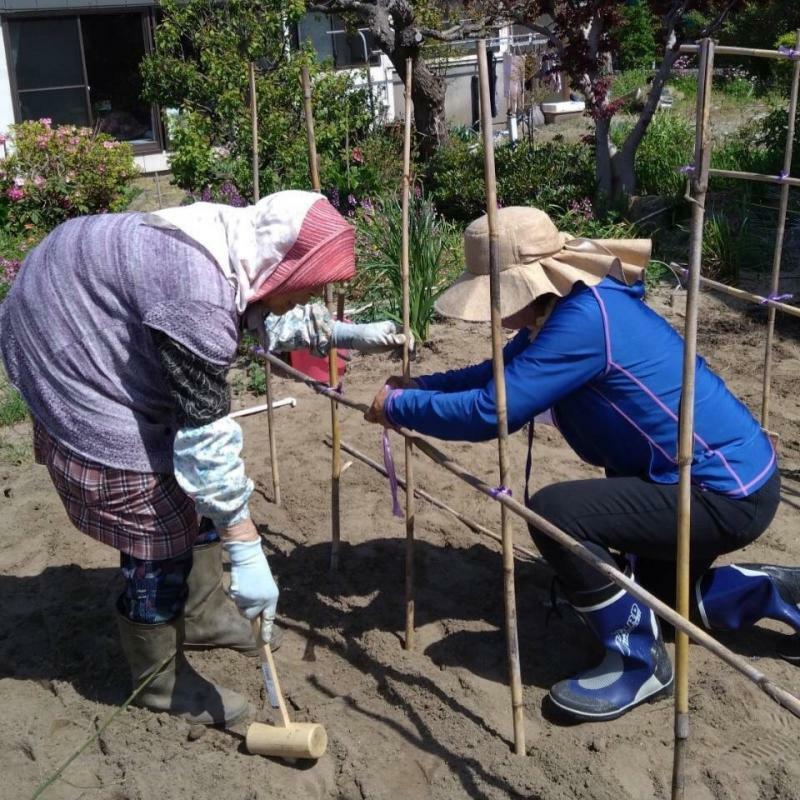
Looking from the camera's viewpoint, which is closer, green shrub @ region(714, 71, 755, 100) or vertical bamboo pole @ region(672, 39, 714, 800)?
vertical bamboo pole @ region(672, 39, 714, 800)

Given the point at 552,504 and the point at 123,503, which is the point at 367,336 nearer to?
the point at 552,504

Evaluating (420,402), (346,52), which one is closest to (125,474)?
(420,402)

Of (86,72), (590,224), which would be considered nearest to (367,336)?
(590,224)

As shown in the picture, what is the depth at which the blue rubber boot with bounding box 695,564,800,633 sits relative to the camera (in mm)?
2891

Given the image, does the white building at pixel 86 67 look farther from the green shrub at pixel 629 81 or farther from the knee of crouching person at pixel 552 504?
the knee of crouching person at pixel 552 504

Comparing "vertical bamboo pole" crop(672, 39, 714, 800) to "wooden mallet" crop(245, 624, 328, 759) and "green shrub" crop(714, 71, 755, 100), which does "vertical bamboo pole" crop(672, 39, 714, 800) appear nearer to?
"wooden mallet" crop(245, 624, 328, 759)

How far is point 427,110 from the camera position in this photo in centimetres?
875

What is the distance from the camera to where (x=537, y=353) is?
2516 millimetres

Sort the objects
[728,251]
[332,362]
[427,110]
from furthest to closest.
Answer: [427,110]
[728,251]
[332,362]

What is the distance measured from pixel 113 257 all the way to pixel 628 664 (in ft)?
5.58

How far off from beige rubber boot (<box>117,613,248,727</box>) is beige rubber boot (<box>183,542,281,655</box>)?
0.86 feet

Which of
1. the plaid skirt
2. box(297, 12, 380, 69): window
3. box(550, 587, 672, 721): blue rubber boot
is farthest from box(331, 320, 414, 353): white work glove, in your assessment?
box(297, 12, 380, 69): window

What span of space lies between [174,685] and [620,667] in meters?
1.24

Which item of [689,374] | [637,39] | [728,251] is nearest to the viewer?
[689,374]
